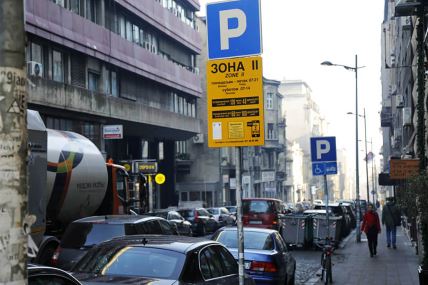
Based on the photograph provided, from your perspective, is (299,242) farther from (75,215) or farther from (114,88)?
(114,88)

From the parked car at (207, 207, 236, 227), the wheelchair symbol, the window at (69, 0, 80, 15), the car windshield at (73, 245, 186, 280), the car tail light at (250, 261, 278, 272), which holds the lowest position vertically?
the parked car at (207, 207, 236, 227)

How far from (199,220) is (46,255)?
20650mm

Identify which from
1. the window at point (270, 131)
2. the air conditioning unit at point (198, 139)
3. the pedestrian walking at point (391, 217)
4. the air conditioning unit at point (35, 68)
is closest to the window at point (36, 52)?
the air conditioning unit at point (35, 68)

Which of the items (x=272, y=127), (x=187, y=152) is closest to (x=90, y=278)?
(x=187, y=152)

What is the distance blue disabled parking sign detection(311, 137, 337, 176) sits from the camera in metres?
16.6

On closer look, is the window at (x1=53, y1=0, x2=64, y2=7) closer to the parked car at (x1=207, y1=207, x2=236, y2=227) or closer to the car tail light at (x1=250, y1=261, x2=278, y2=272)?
the parked car at (x1=207, y1=207, x2=236, y2=227)

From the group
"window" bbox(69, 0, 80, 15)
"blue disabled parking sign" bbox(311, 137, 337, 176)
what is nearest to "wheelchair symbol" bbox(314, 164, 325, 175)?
"blue disabled parking sign" bbox(311, 137, 337, 176)

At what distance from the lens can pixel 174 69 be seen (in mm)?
44938

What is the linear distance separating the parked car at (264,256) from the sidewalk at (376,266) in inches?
99.4

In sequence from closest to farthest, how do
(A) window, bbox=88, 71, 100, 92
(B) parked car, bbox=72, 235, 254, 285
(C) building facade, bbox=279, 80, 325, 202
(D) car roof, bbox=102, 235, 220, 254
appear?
(B) parked car, bbox=72, 235, 254, 285, (D) car roof, bbox=102, 235, 220, 254, (A) window, bbox=88, 71, 100, 92, (C) building facade, bbox=279, 80, 325, 202

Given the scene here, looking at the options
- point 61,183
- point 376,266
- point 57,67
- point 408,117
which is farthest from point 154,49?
point 61,183

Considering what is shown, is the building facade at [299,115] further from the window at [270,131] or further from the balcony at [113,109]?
the balcony at [113,109]

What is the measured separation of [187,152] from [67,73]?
35233 mm

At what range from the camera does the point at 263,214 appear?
87.1 ft
